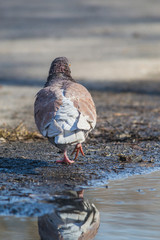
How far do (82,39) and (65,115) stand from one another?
10665 mm

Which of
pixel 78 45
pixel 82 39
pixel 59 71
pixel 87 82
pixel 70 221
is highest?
pixel 82 39

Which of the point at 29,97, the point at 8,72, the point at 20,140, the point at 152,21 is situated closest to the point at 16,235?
the point at 20,140

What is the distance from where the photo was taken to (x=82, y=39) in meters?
15.5

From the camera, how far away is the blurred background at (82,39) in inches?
480

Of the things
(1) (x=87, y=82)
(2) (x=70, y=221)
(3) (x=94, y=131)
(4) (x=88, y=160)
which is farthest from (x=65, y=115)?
(1) (x=87, y=82)

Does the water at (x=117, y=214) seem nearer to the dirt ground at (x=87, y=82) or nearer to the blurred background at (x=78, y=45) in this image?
the dirt ground at (x=87, y=82)

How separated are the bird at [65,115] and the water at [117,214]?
56 cm

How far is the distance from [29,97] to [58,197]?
19.1 feet


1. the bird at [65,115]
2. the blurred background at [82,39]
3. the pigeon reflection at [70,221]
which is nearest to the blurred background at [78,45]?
the blurred background at [82,39]

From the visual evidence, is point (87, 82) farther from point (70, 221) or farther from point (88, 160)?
point (70, 221)

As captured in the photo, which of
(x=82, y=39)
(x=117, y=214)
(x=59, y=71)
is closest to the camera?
(x=117, y=214)

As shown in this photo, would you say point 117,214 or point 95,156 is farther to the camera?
point 95,156

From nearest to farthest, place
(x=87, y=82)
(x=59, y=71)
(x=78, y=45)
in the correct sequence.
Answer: (x=59, y=71) < (x=87, y=82) < (x=78, y=45)

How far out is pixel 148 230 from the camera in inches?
144
